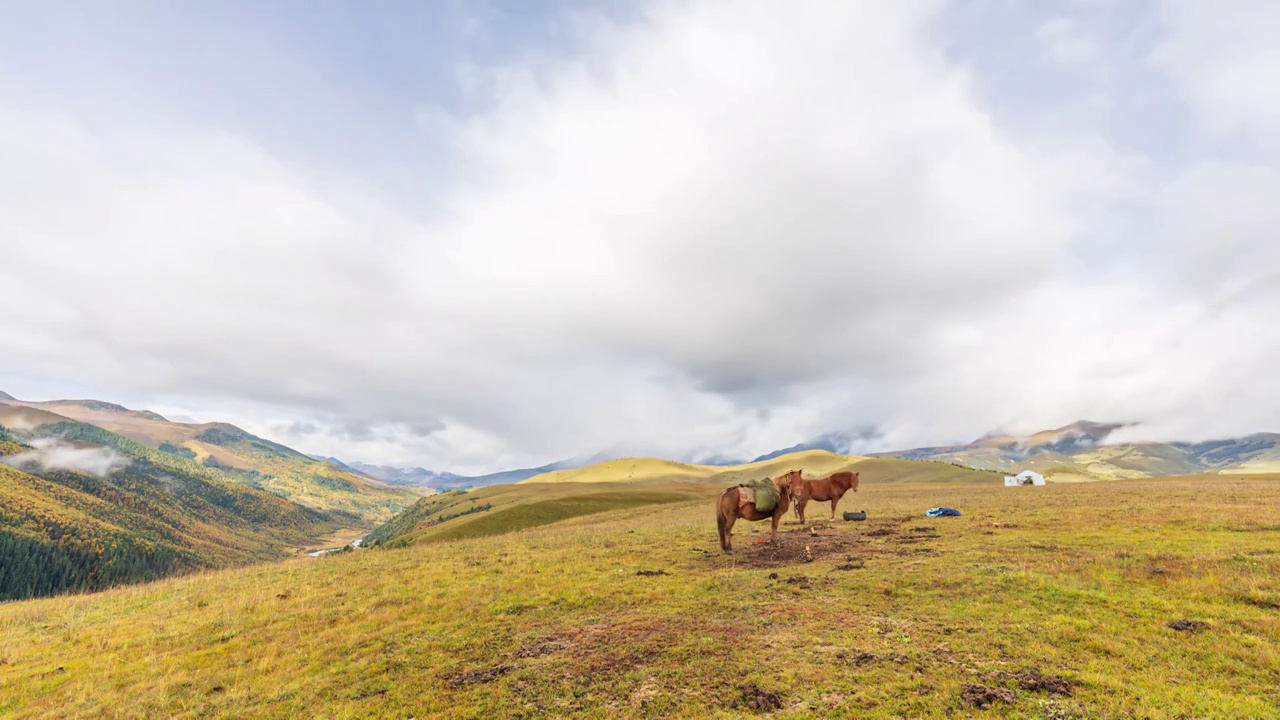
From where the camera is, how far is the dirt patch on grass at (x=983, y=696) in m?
8.05

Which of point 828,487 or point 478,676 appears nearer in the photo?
point 478,676

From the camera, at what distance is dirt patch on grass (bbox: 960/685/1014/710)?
8.05m

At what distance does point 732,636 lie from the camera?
11.6m

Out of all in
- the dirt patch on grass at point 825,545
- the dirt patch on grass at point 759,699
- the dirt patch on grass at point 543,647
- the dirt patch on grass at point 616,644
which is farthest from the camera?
the dirt patch on grass at point 825,545

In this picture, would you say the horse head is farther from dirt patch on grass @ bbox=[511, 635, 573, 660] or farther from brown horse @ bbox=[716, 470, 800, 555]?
dirt patch on grass @ bbox=[511, 635, 573, 660]

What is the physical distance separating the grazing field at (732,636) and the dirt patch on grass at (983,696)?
0.03 meters

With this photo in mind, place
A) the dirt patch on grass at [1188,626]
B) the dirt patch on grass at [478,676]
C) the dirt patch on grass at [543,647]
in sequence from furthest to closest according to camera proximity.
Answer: the dirt patch on grass at [543,647] < the dirt patch on grass at [478,676] < the dirt patch on grass at [1188,626]

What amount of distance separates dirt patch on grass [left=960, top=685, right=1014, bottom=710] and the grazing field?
33mm

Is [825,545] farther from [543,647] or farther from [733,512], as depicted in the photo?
[543,647]

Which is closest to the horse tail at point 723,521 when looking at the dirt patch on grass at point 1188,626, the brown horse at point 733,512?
the brown horse at point 733,512

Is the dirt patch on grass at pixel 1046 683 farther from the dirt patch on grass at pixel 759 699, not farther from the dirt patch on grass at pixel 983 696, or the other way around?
the dirt patch on grass at pixel 759 699

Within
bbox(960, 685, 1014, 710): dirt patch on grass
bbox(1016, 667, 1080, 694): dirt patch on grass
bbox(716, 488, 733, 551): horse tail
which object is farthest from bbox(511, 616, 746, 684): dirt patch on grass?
bbox(716, 488, 733, 551): horse tail

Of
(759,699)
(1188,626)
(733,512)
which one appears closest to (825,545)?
(733,512)

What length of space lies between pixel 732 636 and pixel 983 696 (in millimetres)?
4964
